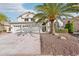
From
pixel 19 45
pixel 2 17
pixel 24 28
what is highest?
pixel 2 17

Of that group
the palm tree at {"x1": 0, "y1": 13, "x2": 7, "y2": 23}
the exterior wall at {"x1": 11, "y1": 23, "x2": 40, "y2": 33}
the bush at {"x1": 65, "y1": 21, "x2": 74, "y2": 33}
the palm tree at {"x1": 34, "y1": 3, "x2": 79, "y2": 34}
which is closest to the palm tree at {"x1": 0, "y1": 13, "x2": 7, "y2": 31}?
the palm tree at {"x1": 0, "y1": 13, "x2": 7, "y2": 23}

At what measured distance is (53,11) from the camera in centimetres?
163

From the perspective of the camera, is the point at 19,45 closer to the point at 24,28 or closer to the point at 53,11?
the point at 24,28

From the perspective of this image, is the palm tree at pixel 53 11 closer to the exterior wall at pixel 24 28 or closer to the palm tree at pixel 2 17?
the exterior wall at pixel 24 28

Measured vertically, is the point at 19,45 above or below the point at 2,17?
below

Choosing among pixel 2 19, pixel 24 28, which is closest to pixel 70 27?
pixel 24 28

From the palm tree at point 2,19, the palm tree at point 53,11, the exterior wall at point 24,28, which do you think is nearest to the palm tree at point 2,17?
the palm tree at point 2,19

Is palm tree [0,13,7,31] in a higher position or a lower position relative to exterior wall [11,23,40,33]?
→ higher

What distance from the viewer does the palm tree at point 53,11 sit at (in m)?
1.62

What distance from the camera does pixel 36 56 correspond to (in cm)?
161

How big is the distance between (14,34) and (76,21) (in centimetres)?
66

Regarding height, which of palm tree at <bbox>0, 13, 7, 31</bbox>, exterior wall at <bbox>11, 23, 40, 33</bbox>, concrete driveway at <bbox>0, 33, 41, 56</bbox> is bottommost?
concrete driveway at <bbox>0, 33, 41, 56</bbox>

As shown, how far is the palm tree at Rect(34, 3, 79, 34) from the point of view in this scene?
162cm

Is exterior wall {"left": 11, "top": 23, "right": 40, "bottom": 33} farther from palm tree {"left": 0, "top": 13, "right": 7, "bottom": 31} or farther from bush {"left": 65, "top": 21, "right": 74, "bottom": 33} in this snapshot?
bush {"left": 65, "top": 21, "right": 74, "bottom": 33}
